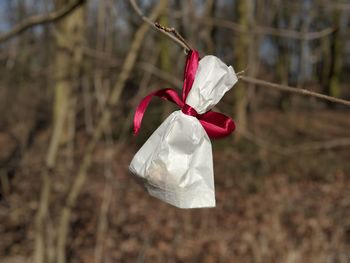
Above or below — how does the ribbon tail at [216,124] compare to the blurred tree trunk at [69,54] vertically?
below

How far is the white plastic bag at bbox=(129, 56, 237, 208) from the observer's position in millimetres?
720

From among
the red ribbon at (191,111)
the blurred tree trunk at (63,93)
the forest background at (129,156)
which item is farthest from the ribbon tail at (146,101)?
Result: the blurred tree trunk at (63,93)

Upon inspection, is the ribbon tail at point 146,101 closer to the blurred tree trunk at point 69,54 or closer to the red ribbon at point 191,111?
the red ribbon at point 191,111

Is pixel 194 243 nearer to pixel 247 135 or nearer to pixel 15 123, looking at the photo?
pixel 247 135

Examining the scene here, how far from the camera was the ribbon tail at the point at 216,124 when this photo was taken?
0.74 metres

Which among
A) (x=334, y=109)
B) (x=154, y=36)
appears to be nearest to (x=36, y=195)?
(x=154, y=36)

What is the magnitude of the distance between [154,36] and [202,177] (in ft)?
7.39

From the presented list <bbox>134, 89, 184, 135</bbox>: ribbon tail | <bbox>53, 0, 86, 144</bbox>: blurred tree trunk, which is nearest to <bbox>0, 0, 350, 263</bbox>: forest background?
<bbox>53, 0, 86, 144</bbox>: blurred tree trunk

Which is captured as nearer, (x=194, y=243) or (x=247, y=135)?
(x=247, y=135)

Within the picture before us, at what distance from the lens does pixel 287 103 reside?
10.2 metres

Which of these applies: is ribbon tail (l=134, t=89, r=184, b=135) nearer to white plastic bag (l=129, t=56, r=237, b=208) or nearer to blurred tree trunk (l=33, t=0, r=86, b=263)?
white plastic bag (l=129, t=56, r=237, b=208)

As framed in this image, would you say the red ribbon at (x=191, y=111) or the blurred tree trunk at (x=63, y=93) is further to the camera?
the blurred tree trunk at (x=63, y=93)

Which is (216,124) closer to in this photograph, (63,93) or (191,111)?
(191,111)

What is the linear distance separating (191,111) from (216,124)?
0.19 feet
